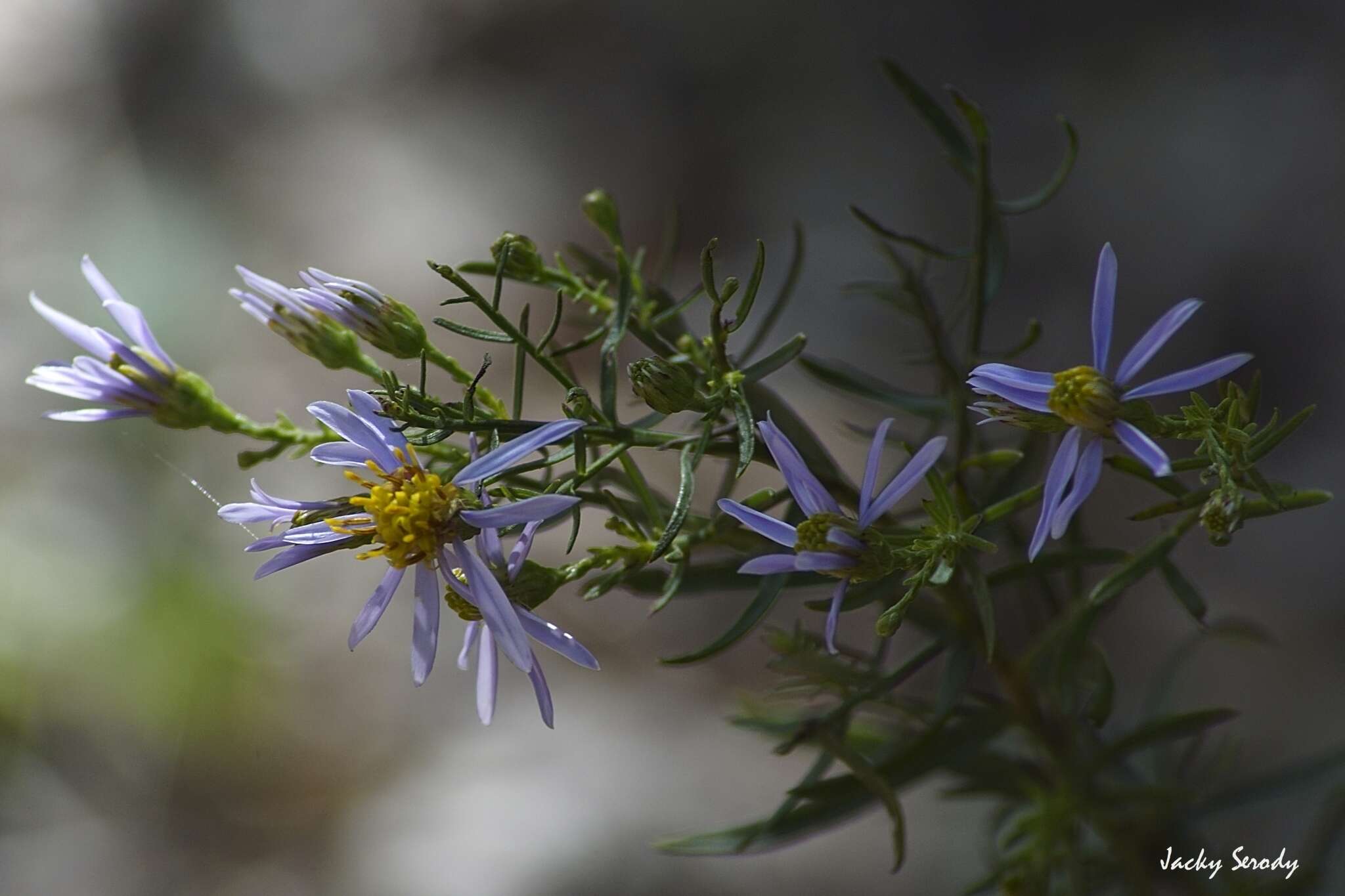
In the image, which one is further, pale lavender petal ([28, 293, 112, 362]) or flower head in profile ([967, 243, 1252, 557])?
pale lavender petal ([28, 293, 112, 362])

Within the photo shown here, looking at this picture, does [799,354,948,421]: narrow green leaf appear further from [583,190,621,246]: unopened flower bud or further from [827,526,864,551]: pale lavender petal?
[827,526,864,551]: pale lavender petal

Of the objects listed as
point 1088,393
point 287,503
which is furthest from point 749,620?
point 287,503

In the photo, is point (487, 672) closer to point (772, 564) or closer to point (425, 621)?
point (425, 621)

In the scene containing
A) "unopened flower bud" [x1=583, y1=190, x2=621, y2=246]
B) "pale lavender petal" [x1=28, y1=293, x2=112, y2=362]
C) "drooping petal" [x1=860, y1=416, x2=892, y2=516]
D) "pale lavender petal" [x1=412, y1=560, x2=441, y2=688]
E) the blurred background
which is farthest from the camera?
the blurred background

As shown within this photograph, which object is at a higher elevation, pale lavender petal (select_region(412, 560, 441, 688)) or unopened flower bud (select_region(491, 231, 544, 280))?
unopened flower bud (select_region(491, 231, 544, 280))

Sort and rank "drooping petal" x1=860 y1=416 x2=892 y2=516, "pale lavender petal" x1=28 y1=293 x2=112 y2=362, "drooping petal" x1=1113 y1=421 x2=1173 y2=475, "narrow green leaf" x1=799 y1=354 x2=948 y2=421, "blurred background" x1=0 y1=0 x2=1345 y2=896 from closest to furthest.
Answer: "drooping petal" x1=1113 y1=421 x2=1173 y2=475 → "drooping petal" x1=860 y1=416 x2=892 y2=516 → "pale lavender petal" x1=28 y1=293 x2=112 y2=362 → "narrow green leaf" x1=799 y1=354 x2=948 y2=421 → "blurred background" x1=0 y1=0 x2=1345 y2=896

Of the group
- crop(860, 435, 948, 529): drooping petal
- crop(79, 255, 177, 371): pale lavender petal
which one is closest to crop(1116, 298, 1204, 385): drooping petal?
crop(860, 435, 948, 529): drooping petal

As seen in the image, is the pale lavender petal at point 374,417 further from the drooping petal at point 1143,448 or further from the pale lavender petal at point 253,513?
the drooping petal at point 1143,448

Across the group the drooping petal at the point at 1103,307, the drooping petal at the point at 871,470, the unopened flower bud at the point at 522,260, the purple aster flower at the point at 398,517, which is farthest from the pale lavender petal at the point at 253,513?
the drooping petal at the point at 1103,307
